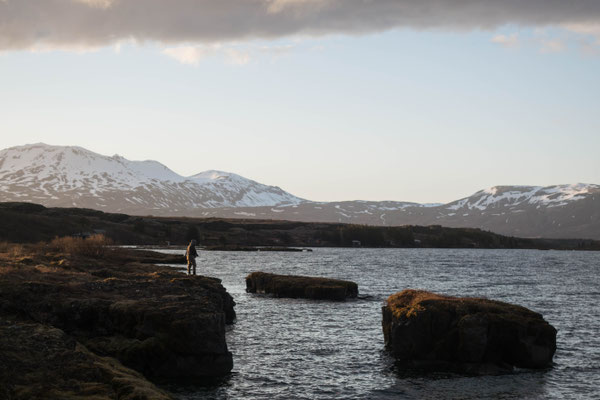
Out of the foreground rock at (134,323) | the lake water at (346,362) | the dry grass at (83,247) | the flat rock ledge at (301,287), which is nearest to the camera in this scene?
the lake water at (346,362)

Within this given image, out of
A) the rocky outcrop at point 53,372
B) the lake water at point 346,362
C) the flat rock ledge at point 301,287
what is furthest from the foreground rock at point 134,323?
the flat rock ledge at point 301,287

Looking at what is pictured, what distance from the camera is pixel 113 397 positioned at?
1764 centimetres

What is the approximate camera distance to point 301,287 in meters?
59.7

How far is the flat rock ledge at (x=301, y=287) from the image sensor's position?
57.6 metres

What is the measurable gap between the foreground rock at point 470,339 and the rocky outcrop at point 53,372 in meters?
15.5

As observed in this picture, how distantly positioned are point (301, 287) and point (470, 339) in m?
30.9

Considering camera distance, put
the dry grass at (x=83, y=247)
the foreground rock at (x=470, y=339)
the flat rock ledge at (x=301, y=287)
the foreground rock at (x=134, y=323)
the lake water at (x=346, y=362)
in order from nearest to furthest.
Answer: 1. the lake water at (x=346, y=362)
2. the foreground rock at (x=134, y=323)
3. the foreground rock at (x=470, y=339)
4. the flat rock ledge at (x=301, y=287)
5. the dry grass at (x=83, y=247)

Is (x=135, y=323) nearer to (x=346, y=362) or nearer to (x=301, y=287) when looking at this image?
(x=346, y=362)

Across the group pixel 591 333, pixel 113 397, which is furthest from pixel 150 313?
pixel 591 333

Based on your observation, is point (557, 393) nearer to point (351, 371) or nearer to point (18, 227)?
point (351, 371)

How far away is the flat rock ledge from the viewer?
189 feet

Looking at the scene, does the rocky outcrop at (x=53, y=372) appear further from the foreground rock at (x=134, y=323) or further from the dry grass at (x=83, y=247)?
the dry grass at (x=83, y=247)

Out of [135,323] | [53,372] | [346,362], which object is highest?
[135,323]

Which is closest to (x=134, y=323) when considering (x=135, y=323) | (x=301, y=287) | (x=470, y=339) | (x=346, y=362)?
(x=135, y=323)
